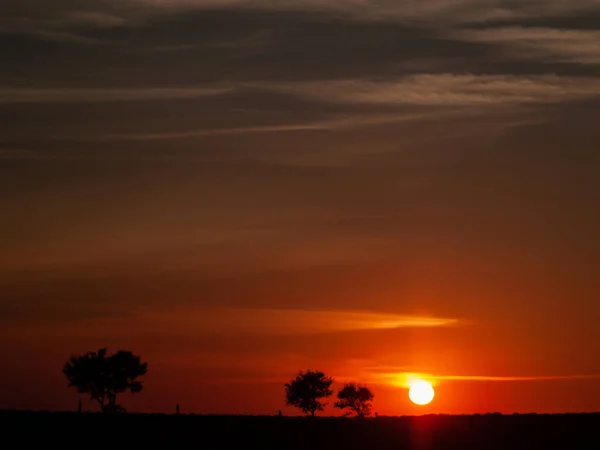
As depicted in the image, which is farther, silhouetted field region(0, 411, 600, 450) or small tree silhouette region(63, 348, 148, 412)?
small tree silhouette region(63, 348, 148, 412)

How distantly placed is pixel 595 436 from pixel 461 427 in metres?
13.9

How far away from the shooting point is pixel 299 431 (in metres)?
108

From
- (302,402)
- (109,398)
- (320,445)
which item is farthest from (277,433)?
(302,402)

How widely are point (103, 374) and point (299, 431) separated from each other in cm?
6363

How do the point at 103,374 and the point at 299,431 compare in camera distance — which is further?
the point at 103,374

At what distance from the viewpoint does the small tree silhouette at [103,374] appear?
6471 inches

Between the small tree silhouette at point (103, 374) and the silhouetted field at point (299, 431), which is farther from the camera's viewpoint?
the small tree silhouette at point (103, 374)

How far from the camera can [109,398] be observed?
16462 centimetres

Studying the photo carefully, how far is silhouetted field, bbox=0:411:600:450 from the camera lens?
94562 mm

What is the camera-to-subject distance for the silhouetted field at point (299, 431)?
94562 millimetres

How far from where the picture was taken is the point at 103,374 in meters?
165

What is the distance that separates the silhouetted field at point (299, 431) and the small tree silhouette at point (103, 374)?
5466 cm

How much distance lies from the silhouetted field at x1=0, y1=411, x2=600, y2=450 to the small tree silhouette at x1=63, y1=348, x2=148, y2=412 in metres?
54.7

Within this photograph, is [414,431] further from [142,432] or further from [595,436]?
[142,432]
